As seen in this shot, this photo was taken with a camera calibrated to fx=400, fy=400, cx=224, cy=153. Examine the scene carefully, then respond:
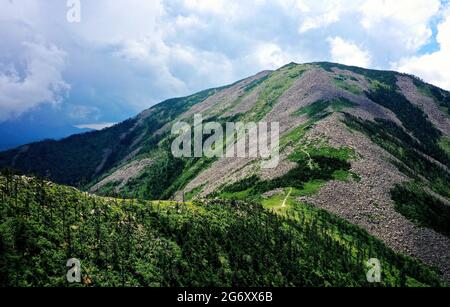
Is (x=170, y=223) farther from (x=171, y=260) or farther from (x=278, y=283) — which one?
(x=278, y=283)

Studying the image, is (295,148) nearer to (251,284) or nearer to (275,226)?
(275,226)

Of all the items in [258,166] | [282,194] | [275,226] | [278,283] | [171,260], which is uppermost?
[258,166]

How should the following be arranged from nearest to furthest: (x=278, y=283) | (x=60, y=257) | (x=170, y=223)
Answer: (x=60, y=257)
(x=278, y=283)
(x=170, y=223)

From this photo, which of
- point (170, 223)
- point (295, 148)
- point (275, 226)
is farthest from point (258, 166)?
point (170, 223)

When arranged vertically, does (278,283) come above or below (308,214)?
below

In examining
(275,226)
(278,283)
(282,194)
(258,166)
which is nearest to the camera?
(278,283)
